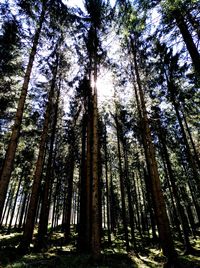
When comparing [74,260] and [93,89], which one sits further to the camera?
[93,89]

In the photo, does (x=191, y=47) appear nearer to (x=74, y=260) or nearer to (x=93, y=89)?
(x=93, y=89)

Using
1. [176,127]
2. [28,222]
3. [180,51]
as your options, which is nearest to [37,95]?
[28,222]

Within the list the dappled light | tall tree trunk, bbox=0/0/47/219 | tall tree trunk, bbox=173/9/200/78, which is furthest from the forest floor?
tall tree trunk, bbox=173/9/200/78

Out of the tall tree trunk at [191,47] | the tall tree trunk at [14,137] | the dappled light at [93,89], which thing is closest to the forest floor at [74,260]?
the dappled light at [93,89]

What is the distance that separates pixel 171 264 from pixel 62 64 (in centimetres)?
1392

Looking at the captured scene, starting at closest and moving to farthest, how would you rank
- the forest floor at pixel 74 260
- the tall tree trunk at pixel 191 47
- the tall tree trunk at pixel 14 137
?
the tall tree trunk at pixel 14 137, the forest floor at pixel 74 260, the tall tree trunk at pixel 191 47

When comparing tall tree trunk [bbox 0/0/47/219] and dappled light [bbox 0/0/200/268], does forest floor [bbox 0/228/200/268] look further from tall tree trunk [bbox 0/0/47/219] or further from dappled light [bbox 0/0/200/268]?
tall tree trunk [bbox 0/0/47/219]

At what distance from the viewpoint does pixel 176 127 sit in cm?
1930

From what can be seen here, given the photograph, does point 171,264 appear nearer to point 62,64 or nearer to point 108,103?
point 108,103

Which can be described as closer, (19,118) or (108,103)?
(19,118)

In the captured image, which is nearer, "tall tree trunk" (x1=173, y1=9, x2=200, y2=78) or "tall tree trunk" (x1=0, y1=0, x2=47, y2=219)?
"tall tree trunk" (x1=0, y1=0, x2=47, y2=219)

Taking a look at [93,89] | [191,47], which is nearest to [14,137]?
[93,89]

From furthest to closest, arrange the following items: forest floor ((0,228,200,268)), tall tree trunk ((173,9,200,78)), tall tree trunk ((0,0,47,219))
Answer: tall tree trunk ((173,9,200,78))
forest floor ((0,228,200,268))
tall tree trunk ((0,0,47,219))

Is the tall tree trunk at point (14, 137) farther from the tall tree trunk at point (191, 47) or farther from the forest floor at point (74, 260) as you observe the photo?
the tall tree trunk at point (191, 47)
